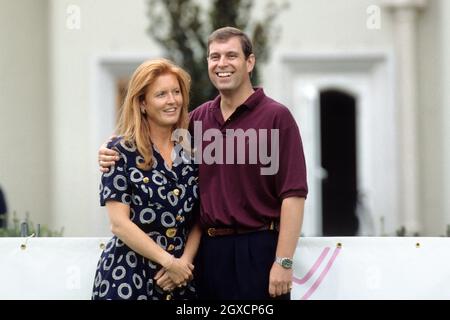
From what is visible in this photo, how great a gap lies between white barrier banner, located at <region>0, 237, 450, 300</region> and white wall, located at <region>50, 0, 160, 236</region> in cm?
541

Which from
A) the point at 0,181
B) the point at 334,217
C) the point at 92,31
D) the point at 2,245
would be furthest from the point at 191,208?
the point at 334,217

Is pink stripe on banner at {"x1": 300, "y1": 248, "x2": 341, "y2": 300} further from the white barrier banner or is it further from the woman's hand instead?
the woman's hand

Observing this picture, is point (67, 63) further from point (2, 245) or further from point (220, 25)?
point (2, 245)

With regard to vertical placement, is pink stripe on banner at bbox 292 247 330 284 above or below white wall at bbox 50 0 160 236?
below

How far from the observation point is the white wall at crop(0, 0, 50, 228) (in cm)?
853

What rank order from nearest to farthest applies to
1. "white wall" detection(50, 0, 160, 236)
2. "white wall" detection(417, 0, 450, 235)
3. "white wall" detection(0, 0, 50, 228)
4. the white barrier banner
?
1. the white barrier banner
2. "white wall" detection(0, 0, 50, 228)
3. "white wall" detection(417, 0, 450, 235)
4. "white wall" detection(50, 0, 160, 236)

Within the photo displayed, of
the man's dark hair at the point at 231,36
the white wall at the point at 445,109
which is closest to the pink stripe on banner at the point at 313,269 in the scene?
the man's dark hair at the point at 231,36

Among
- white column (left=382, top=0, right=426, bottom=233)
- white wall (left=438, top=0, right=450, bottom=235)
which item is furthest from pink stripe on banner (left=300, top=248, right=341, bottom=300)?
white column (left=382, top=0, right=426, bottom=233)

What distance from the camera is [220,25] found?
284 inches

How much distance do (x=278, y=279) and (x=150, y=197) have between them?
22.2 inches

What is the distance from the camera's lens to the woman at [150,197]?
3.42 metres

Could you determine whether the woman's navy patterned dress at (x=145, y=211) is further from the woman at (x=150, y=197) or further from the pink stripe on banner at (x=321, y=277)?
the pink stripe on banner at (x=321, y=277)

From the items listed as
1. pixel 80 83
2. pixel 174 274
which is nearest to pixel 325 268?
pixel 174 274

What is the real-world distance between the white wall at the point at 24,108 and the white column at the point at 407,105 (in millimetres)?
3495
